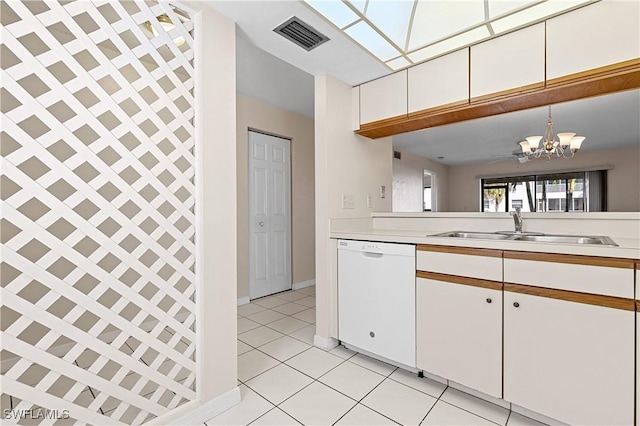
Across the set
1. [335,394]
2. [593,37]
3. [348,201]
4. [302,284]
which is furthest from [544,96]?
[302,284]

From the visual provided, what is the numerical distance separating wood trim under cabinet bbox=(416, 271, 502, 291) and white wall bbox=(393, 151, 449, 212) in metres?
1.33

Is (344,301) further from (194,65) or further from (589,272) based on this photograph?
(194,65)

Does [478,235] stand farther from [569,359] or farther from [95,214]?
[95,214]

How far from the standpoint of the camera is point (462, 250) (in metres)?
1.59

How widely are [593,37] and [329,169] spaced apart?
1630mm

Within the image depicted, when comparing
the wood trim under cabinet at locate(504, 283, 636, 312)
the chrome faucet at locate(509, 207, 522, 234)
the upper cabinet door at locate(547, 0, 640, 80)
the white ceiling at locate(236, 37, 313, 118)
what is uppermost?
the white ceiling at locate(236, 37, 313, 118)

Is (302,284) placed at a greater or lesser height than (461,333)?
lesser

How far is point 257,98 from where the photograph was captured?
338 centimetres

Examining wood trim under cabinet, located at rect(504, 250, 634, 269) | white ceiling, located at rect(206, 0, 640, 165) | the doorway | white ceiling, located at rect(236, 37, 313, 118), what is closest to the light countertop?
wood trim under cabinet, located at rect(504, 250, 634, 269)

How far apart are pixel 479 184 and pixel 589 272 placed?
6.17 ft

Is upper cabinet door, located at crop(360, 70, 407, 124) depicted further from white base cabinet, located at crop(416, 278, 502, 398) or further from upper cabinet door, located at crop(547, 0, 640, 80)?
white base cabinet, located at crop(416, 278, 502, 398)

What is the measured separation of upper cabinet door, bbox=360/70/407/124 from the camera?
217 centimetres

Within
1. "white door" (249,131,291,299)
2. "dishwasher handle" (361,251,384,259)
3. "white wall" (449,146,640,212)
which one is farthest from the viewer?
"white door" (249,131,291,299)

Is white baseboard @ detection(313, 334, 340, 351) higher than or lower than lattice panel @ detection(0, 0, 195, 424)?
lower
